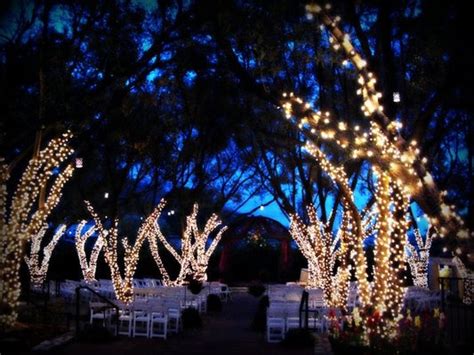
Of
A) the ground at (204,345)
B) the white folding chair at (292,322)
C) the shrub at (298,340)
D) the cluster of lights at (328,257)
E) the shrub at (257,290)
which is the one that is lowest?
the ground at (204,345)

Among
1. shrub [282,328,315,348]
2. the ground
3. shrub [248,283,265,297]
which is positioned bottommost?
the ground

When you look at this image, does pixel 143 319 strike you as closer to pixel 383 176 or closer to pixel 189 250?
pixel 383 176

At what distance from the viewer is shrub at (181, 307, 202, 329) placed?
1541 cm

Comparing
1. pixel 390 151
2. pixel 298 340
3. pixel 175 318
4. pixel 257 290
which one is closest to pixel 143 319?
pixel 175 318

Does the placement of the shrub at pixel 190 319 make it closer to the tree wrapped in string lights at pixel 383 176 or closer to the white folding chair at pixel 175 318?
the white folding chair at pixel 175 318

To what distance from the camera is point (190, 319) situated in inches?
609

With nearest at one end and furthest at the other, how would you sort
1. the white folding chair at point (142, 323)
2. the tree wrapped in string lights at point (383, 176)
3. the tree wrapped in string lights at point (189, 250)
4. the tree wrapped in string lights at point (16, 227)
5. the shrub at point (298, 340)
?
the tree wrapped in string lights at point (383, 176)
the shrub at point (298, 340)
the tree wrapped in string lights at point (16, 227)
the white folding chair at point (142, 323)
the tree wrapped in string lights at point (189, 250)

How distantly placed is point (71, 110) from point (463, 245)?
8.17 m

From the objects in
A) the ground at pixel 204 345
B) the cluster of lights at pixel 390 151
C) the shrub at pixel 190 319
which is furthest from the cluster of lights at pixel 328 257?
the cluster of lights at pixel 390 151

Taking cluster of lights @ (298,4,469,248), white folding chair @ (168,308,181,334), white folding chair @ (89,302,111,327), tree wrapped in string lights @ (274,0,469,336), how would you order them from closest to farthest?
cluster of lights @ (298,4,469,248) → tree wrapped in string lights @ (274,0,469,336) → white folding chair @ (168,308,181,334) → white folding chair @ (89,302,111,327)

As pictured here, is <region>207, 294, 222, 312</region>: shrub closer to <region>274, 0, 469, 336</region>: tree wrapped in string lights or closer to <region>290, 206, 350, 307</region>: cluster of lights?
<region>290, 206, 350, 307</region>: cluster of lights

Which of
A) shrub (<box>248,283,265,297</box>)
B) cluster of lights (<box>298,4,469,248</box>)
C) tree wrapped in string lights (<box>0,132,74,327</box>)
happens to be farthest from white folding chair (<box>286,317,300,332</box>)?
shrub (<box>248,283,265,297</box>)

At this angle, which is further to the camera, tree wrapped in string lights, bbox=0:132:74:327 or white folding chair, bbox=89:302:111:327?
white folding chair, bbox=89:302:111:327

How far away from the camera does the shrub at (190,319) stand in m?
15.4
